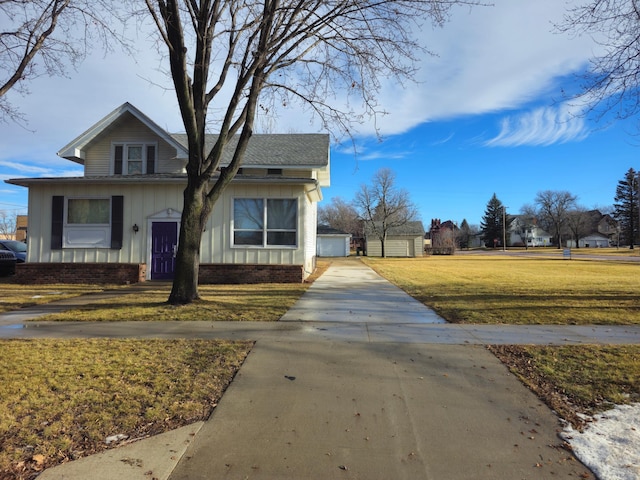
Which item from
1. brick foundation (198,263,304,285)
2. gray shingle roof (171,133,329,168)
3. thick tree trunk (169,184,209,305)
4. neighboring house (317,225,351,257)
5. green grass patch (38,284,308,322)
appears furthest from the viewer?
neighboring house (317,225,351,257)

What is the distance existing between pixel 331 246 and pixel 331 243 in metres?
0.35

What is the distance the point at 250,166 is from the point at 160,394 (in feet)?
48.9

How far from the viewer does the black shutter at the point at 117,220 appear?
14.2 m

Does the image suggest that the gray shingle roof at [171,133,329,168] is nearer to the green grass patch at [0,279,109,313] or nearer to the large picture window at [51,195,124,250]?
the large picture window at [51,195,124,250]

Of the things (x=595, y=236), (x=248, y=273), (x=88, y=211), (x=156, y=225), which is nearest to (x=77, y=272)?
(x=88, y=211)

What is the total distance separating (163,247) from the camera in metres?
14.4

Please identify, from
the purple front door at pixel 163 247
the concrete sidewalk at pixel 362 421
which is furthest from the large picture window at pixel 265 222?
the concrete sidewalk at pixel 362 421

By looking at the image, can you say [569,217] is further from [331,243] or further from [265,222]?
[265,222]

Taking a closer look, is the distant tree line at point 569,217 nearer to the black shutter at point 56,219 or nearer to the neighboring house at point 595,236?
the neighboring house at point 595,236

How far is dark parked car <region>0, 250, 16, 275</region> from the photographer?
1658 centimetres

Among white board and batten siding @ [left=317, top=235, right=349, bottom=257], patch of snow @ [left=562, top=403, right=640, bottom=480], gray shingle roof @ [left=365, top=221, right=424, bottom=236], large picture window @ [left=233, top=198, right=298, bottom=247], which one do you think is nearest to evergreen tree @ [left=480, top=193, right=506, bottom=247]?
gray shingle roof @ [left=365, top=221, right=424, bottom=236]

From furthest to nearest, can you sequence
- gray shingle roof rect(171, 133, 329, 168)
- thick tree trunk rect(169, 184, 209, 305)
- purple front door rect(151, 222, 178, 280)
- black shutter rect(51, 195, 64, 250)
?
gray shingle roof rect(171, 133, 329, 168)
purple front door rect(151, 222, 178, 280)
black shutter rect(51, 195, 64, 250)
thick tree trunk rect(169, 184, 209, 305)

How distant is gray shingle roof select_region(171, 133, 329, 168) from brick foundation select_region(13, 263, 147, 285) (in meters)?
6.72

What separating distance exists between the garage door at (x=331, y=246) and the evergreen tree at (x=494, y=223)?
57.0 m
